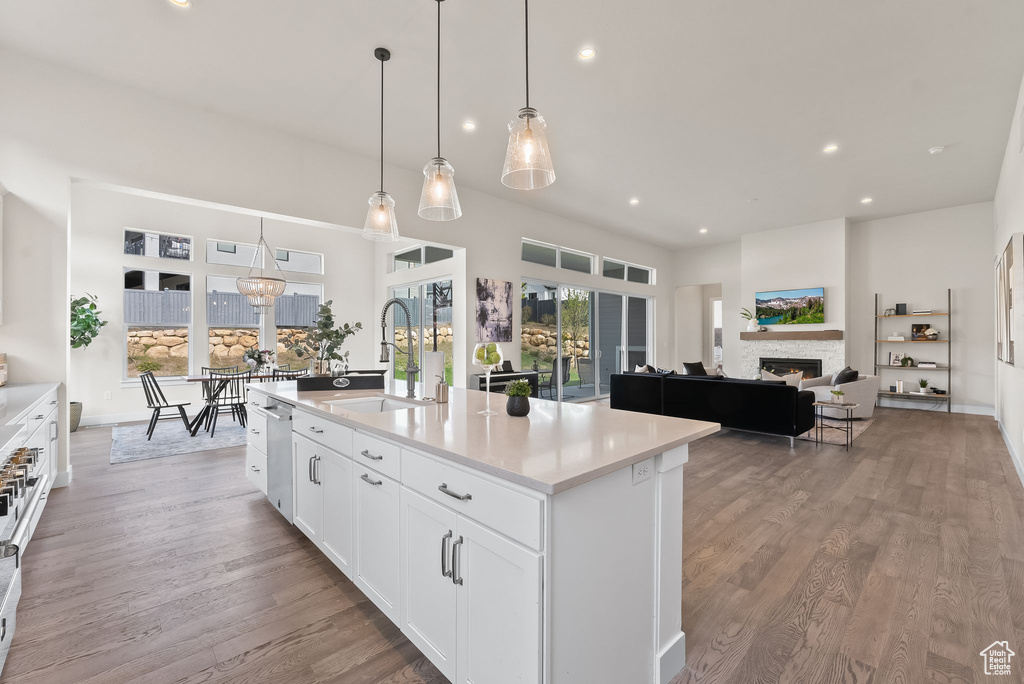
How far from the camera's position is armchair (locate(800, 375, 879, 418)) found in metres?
6.10

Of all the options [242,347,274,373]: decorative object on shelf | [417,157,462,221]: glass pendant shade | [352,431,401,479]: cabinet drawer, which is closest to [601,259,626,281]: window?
[242,347,274,373]: decorative object on shelf

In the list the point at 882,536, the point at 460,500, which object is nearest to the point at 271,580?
the point at 460,500

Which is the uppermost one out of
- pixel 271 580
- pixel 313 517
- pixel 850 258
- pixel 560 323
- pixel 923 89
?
pixel 923 89

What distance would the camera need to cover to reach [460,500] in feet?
4.60

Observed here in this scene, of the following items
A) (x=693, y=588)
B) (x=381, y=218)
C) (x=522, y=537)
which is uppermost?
(x=381, y=218)

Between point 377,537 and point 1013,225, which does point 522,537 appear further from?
point 1013,225

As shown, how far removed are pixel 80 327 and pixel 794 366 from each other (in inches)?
429

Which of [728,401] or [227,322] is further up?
[227,322]

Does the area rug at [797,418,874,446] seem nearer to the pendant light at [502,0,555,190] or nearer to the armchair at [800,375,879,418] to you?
the armchair at [800,375,879,418]

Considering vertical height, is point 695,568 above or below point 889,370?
below

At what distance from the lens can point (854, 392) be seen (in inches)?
244

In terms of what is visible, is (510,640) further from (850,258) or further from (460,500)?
(850,258)

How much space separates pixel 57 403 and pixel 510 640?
4.30 meters

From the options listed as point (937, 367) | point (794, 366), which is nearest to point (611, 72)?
point (794, 366)
